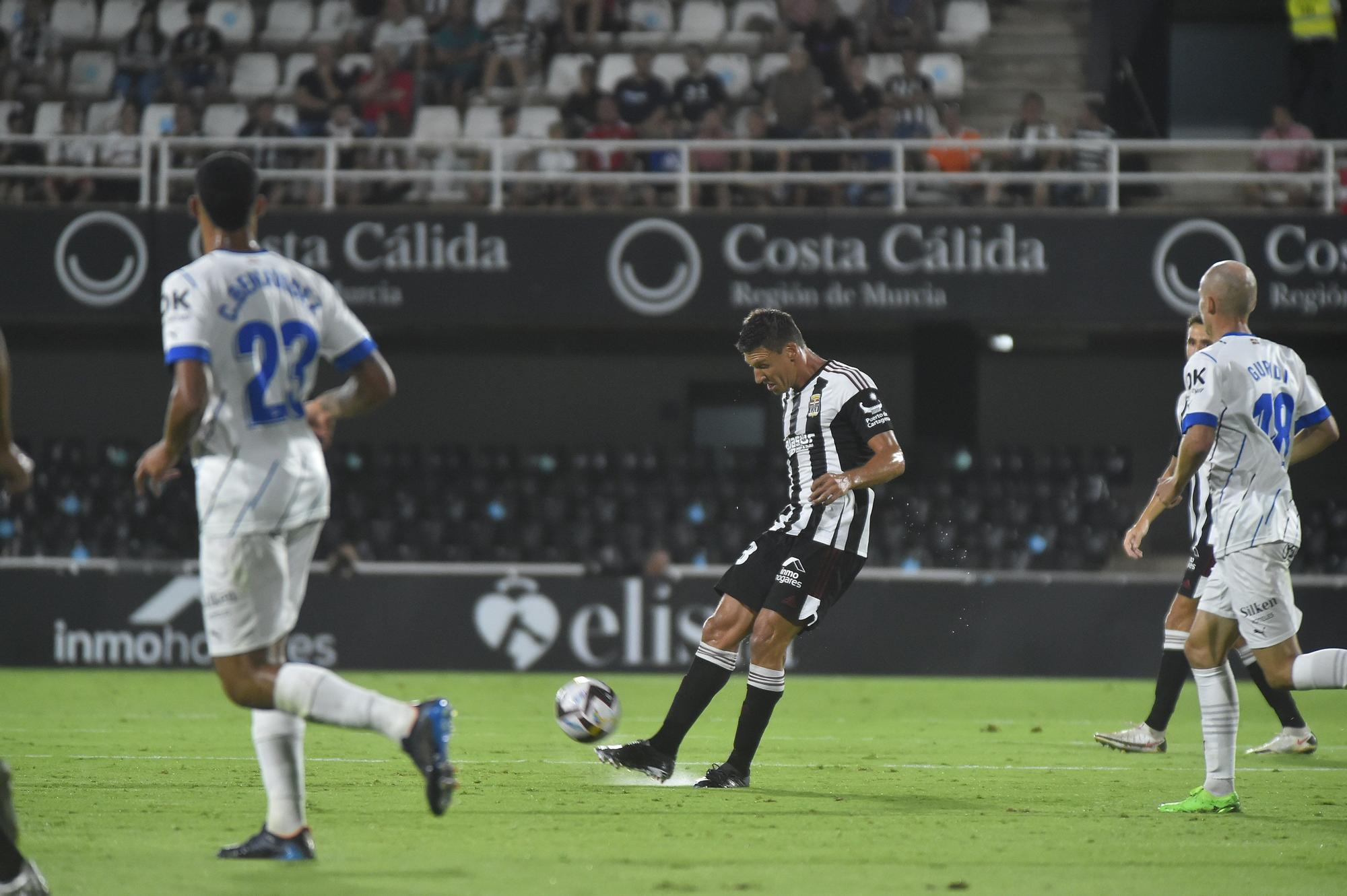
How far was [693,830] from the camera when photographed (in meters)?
5.46

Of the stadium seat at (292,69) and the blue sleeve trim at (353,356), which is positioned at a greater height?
the stadium seat at (292,69)

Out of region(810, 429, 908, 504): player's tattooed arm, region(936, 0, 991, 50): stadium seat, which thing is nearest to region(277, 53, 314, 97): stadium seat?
region(936, 0, 991, 50): stadium seat

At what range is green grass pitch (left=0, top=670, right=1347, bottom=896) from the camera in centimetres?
461

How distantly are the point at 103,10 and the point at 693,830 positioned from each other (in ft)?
52.5

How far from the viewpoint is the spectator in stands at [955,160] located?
15.8 meters

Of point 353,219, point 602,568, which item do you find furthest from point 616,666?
point 353,219

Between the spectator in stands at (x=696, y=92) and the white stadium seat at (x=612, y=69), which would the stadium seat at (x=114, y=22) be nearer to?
the white stadium seat at (x=612, y=69)

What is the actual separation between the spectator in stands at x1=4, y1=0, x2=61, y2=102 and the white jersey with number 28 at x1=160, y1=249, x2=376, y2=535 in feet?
47.8

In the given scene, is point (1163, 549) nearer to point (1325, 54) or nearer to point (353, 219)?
point (1325, 54)

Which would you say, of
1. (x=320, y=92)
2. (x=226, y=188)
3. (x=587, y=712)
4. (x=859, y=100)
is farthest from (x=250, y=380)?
(x=320, y=92)

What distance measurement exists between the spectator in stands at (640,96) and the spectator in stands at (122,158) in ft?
15.9

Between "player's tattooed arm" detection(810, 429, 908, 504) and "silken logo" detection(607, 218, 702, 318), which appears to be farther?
"silken logo" detection(607, 218, 702, 318)

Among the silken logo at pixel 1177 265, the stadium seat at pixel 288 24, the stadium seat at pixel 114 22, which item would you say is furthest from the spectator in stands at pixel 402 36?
the silken logo at pixel 1177 265

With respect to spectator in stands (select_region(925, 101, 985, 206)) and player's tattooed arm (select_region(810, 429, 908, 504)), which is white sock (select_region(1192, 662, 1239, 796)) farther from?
spectator in stands (select_region(925, 101, 985, 206))
